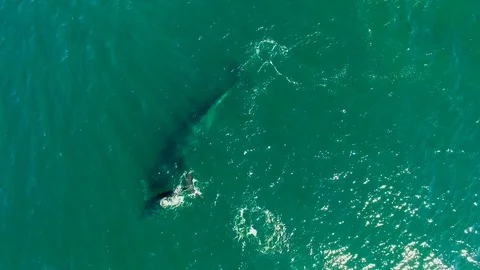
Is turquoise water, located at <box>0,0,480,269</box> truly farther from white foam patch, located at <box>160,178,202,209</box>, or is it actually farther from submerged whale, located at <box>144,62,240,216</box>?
submerged whale, located at <box>144,62,240,216</box>

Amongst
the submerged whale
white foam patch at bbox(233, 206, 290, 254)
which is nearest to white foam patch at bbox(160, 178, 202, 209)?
the submerged whale

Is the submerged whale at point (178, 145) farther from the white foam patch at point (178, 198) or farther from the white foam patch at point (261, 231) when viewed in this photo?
the white foam patch at point (261, 231)

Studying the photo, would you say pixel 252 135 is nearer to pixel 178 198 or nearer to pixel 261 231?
pixel 178 198

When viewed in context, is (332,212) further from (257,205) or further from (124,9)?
(124,9)

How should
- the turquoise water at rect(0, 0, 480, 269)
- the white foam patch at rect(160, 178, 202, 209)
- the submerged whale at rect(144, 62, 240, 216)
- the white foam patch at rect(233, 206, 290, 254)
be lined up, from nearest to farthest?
the white foam patch at rect(233, 206, 290, 254) < the turquoise water at rect(0, 0, 480, 269) < the white foam patch at rect(160, 178, 202, 209) < the submerged whale at rect(144, 62, 240, 216)

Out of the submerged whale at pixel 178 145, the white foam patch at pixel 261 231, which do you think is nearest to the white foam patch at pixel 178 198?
the submerged whale at pixel 178 145

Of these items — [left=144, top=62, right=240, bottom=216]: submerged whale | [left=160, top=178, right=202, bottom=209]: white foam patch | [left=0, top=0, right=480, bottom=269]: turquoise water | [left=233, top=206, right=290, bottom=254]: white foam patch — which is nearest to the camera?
[left=233, top=206, right=290, bottom=254]: white foam patch
